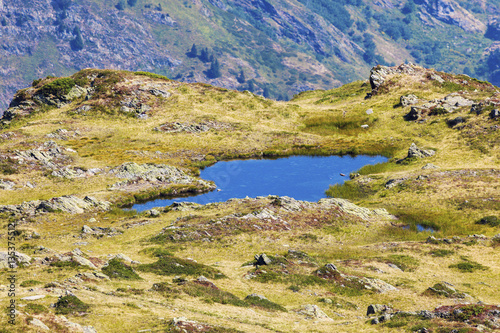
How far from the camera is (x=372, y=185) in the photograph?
274 ft

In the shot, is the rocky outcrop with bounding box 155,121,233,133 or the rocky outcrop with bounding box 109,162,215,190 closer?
the rocky outcrop with bounding box 109,162,215,190

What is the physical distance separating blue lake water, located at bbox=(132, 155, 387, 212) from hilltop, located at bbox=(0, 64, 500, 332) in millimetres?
2829

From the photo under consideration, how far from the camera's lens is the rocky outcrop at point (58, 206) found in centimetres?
6550

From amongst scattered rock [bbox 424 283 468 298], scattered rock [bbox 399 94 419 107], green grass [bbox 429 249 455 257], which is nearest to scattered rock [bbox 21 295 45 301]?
scattered rock [bbox 424 283 468 298]

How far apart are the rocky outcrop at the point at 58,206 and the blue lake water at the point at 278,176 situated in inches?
312

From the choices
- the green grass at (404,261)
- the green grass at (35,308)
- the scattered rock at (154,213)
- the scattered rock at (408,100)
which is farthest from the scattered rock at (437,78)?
the green grass at (35,308)

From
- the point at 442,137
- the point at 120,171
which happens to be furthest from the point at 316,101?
the point at 120,171

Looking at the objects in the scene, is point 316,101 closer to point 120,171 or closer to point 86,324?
point 120,171

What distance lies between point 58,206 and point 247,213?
28709 millimetres

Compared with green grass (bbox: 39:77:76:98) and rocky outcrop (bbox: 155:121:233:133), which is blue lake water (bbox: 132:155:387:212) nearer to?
rocky outcrop (bbox: 155:121:233:133)

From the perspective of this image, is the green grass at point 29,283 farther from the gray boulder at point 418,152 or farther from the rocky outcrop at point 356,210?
the gray boulder at point 418,152

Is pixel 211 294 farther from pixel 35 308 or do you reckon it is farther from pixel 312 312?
pixel 35 308

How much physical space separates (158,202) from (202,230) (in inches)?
1003

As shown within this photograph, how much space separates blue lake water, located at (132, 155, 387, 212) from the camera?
86188 millimetres
